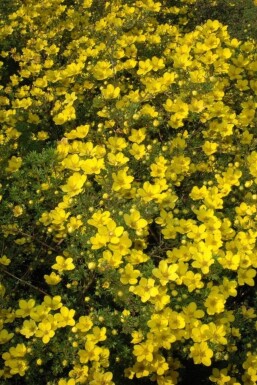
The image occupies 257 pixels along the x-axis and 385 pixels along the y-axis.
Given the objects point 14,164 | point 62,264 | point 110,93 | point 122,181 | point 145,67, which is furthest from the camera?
point 145,67

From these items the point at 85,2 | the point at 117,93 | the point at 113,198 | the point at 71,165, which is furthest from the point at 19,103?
the point at 85,2

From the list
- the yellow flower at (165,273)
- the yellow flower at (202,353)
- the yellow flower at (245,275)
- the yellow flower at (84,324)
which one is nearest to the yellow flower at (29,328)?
the yellow flower at (84,324)

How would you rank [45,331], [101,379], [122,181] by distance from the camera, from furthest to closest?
1. [122,181]
2. [45,331]
3. [101,379]

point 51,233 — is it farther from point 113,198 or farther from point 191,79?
point 191,79

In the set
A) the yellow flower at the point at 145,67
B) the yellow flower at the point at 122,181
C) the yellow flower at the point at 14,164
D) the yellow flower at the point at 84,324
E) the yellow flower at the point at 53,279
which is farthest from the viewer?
the yellow flower at the point at 145,67

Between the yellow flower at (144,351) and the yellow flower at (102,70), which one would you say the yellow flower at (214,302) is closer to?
the yellow flower at (144,351)

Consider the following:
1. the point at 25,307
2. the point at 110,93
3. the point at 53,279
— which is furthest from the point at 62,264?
the point at 110,93

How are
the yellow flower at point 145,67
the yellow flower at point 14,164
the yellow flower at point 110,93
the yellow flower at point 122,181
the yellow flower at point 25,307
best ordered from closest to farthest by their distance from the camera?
the yellow flower at point 25,307 < the yellow flower at point 122,181 < the yellow flower at point 14,164 < the yellow flower at point 110,93 < the yellow flower at point 145,67

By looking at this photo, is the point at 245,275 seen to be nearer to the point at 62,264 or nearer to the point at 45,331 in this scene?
the point at 62,264

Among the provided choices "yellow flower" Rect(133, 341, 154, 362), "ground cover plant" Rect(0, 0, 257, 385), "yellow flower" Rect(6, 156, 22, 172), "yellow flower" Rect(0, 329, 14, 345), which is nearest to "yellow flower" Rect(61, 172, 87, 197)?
"ground cover plant" Rect(0, 0, 257, 385)

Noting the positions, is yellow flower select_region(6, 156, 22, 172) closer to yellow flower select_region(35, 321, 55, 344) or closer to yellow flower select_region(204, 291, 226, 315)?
yellow flower select_region(35, 321, 55, 344)
